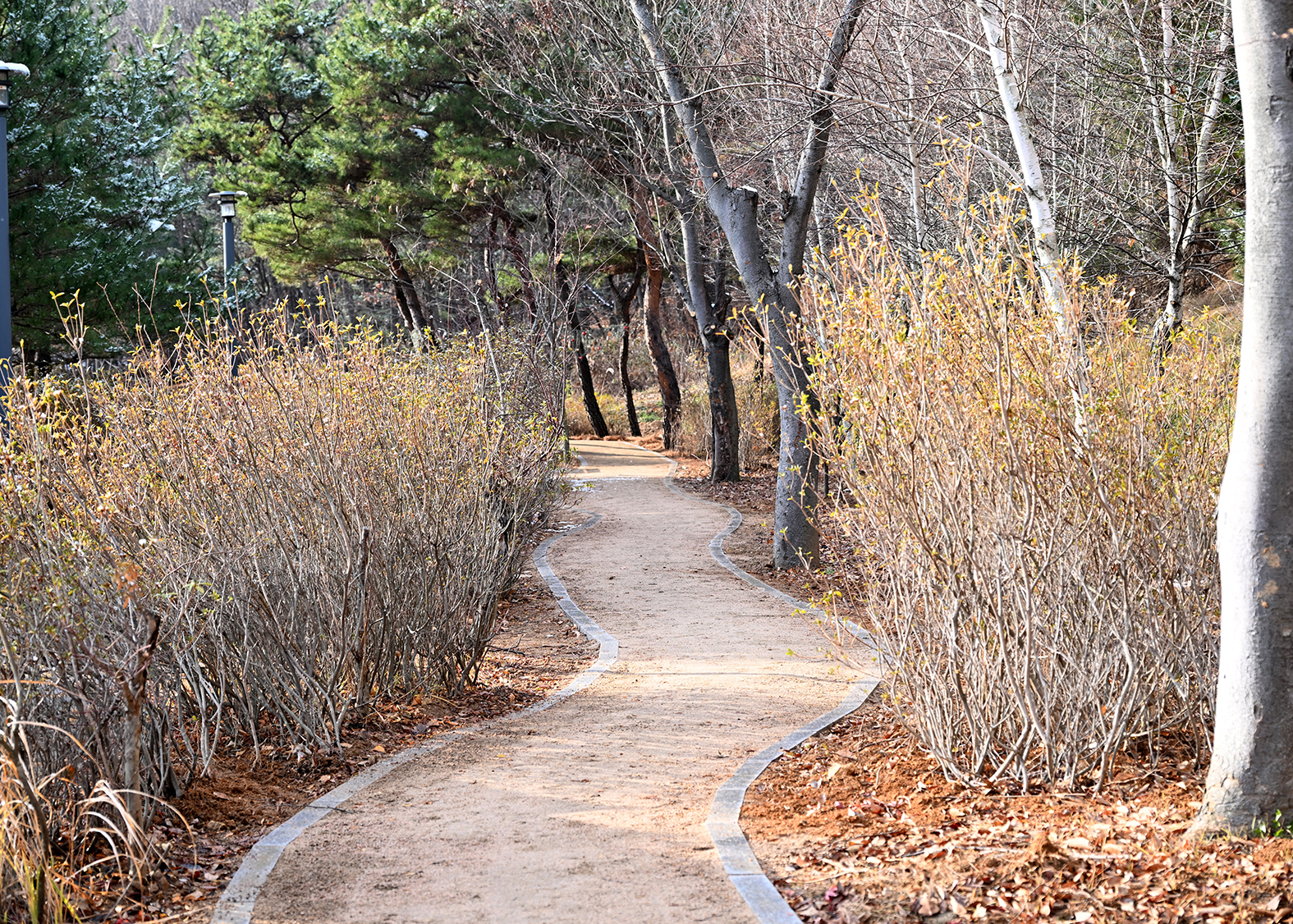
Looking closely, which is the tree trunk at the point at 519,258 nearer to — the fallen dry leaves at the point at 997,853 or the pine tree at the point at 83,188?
the pine tree at the point at 83,188

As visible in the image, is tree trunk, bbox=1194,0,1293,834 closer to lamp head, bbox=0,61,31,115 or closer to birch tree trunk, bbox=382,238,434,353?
lamp head, bbox=0,61,31,115

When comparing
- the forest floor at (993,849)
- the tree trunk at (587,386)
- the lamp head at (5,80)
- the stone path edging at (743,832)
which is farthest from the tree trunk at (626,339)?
the forest floor at (993,849)

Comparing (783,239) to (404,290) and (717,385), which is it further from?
(404,290)

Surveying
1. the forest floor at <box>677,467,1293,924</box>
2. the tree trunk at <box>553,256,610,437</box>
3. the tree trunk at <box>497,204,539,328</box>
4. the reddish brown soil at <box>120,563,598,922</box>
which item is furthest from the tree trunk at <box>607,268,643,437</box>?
the forest floor at <box>677,467,1293,924</box>

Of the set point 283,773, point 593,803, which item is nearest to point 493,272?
point 283,773

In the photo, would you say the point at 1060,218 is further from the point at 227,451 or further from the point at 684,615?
the point at 227,451

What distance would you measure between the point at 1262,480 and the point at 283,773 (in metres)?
4.42

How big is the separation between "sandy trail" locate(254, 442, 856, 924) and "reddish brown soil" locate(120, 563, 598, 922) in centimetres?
27

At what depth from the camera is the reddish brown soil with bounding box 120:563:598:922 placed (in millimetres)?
4086

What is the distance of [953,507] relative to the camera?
483 centimetres

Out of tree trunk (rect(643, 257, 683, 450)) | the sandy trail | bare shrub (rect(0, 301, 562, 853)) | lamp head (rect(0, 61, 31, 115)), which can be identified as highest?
lamp head (rect(0, 61, 31, 115))

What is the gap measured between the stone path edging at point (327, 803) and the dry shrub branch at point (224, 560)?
0.41 meters

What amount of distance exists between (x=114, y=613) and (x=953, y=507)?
3.46 m

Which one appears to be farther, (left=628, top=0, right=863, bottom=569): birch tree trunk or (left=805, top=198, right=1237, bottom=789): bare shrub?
(left=628, top=0, right=863, bottom=569): birch tree trunk
